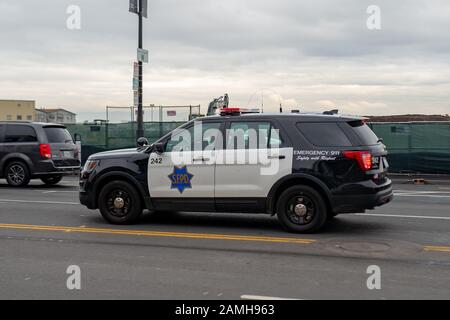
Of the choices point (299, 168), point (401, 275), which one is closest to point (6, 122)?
point (299, 168)

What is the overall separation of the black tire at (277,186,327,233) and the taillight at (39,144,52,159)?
9.87 m

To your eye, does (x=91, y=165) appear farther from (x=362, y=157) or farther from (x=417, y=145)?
(x=417, y=145)

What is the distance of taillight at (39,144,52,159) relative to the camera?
16531 mm

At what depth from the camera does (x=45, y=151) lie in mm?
16578

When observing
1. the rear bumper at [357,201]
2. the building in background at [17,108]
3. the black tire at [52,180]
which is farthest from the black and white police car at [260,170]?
the building in background at [17,108]

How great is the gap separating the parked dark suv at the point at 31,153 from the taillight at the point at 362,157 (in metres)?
10.6

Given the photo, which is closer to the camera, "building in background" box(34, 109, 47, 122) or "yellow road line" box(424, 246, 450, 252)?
"yellow road line" box(424, 246, 450, 252)

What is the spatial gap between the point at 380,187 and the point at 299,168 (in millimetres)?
1255

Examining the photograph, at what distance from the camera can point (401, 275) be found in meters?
6.27

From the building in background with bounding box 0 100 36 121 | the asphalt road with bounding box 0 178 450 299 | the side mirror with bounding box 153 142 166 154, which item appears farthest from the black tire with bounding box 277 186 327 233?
the building in background with bounding box 0 100 36 121

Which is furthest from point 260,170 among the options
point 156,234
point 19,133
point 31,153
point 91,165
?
point 19,133

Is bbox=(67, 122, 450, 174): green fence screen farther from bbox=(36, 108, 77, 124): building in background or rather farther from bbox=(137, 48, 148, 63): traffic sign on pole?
bbox=(36, 108, 77, 124): building in background

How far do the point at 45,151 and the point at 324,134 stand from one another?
33.8 ft

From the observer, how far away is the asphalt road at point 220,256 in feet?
18.8
